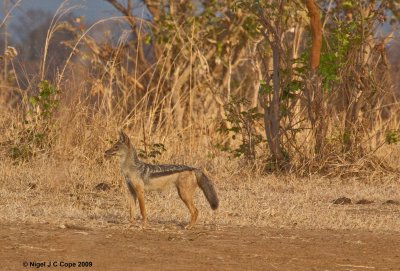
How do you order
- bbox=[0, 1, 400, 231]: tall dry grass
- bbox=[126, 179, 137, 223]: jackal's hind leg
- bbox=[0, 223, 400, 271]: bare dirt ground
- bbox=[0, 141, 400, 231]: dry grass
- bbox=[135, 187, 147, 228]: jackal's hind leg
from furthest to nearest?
1. bbox=[0, 1, 400, 231]: tall dry grass
2. bbox=[0, 141, 400, 231]: dry grass
3. bbox=[126, 179, 137, 223]: jackal's hind leg
4. bbox=[135, 187, 147, 228]: jackal's hind leg
5. bbox=[0, 223, 400, 271]: bare dirt ground

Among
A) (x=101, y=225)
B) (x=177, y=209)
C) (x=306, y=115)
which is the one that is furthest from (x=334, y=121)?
(x=101, y=225)

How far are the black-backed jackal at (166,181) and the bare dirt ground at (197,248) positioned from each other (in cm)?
22

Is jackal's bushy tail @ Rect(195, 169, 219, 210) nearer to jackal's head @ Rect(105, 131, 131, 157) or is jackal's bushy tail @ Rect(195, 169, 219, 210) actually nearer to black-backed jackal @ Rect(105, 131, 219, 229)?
black-backed jackal @ Rect(105, 131, 219, 229)

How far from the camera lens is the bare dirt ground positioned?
20.3 ft

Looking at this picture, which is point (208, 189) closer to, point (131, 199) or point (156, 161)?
point (131, 199)

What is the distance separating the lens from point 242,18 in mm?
14844

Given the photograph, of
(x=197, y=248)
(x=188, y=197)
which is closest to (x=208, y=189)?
(x=188, y=197)

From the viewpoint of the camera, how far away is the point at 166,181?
735 cm

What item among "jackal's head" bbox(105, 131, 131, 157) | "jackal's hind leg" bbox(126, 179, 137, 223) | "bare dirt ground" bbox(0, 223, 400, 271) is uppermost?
"jackal's head" bbox(105, 131, 131, 157)

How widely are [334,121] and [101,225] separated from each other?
14.9 ft

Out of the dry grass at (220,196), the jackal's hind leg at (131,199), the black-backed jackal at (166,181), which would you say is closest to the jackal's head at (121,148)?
the black-backed jackal at (166,181)

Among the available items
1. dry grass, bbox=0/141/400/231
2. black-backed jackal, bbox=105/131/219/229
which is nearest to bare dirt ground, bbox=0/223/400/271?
black-backed jackal, bbox=105/131/219/229

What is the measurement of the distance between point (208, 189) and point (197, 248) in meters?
0.78

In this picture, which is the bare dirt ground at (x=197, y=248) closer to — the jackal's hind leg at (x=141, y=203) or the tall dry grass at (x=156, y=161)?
the jackal's hind leg at (x=141, y=203)
